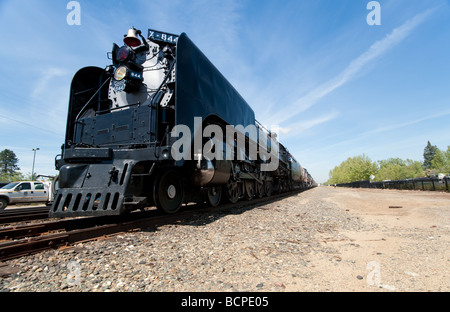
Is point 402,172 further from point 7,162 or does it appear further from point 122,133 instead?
point 7,162

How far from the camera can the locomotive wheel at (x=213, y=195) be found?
23.4 feet

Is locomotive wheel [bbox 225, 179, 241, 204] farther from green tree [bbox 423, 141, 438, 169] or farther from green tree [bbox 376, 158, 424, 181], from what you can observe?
green tree [bbox 423, 141, 438, 169]

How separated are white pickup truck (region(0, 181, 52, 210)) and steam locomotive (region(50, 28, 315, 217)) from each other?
952cm

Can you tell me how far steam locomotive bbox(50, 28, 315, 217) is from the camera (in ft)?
14.4

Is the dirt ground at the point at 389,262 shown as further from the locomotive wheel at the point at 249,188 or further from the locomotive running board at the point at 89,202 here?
the locomotive wheel at the point at 249,188

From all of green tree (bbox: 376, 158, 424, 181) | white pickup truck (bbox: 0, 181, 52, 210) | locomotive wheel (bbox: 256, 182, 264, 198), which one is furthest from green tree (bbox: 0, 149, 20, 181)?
green tree (bbox: 376, 158, 424, 181)

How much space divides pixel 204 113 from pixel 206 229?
2909 mm

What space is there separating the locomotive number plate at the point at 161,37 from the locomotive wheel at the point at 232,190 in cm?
459

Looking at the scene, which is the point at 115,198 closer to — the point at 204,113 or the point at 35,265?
the point at 35,265

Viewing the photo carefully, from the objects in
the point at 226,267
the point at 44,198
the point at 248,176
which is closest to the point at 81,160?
the point at 226,267

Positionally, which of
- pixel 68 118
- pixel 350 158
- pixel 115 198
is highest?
pixel 350 158

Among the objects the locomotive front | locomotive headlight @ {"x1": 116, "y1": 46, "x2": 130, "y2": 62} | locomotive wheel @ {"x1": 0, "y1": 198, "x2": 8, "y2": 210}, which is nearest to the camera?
the locomotive front

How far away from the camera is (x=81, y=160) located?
15.7 ft

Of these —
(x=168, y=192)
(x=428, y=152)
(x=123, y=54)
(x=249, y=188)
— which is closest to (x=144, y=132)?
(x=168, y=192)
